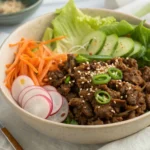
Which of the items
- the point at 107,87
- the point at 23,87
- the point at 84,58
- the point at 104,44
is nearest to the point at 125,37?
the point at 104,44

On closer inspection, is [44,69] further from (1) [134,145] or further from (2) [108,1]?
(2) [108,1]

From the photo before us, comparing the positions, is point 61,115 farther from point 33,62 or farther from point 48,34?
point 48,34

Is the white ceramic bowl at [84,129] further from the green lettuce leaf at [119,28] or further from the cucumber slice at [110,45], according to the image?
the green lettuce leaf at [119,28]

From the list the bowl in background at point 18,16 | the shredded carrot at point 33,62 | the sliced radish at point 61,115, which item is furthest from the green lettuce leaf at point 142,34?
the bowl in background at point 18,16

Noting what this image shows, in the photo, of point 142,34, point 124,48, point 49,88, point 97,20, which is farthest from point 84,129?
point 97,20

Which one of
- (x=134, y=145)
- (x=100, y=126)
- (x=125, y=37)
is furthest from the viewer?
(x=125, y=37)
